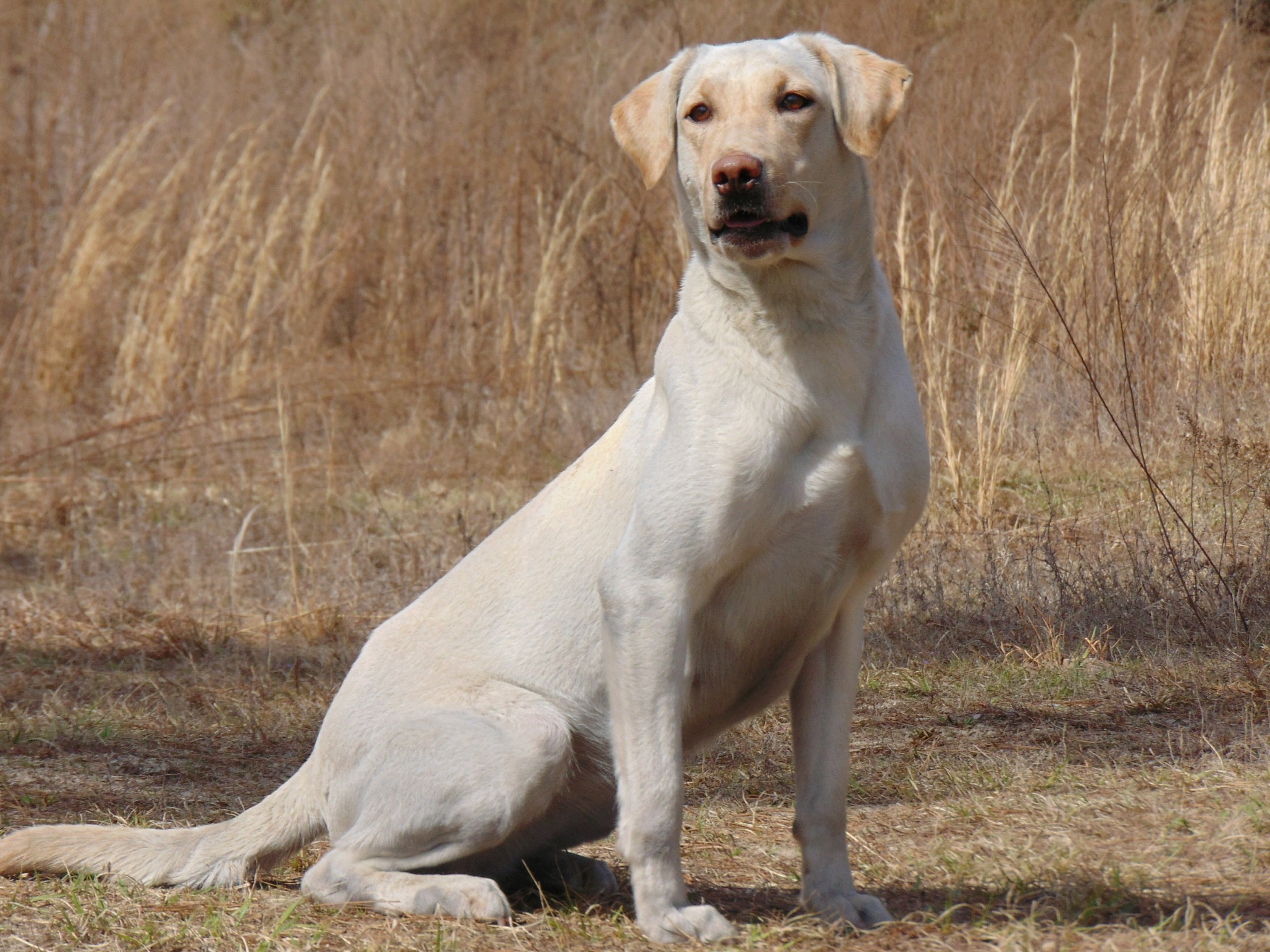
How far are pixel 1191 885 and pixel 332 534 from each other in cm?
451

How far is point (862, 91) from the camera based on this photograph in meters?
2.41

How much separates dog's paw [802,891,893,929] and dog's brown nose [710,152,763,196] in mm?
1244

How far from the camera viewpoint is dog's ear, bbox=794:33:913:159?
238 centimetres

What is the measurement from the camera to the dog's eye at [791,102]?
2375 mm

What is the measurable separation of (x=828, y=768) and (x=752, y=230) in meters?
0.96

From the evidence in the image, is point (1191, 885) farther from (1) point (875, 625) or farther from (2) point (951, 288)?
(2) point (951, 288)

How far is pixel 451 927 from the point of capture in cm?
232

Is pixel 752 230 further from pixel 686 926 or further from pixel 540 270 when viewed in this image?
pixel 540 270

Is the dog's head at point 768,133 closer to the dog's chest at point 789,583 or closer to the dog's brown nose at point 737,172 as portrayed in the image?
the dog's brown nose at point 737,172

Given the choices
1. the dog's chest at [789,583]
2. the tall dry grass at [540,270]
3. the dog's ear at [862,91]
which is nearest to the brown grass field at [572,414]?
the tall dry grass at [540,270]

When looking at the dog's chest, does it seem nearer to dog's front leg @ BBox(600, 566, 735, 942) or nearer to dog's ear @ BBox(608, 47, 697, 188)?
dog's front leg @ BBox(600, 566, 735, 942)

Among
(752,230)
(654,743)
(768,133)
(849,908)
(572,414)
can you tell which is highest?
(768,133)

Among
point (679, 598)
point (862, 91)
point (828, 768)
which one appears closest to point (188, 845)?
point (679, 598)

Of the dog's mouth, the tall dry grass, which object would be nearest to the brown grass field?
the tall dry grass
